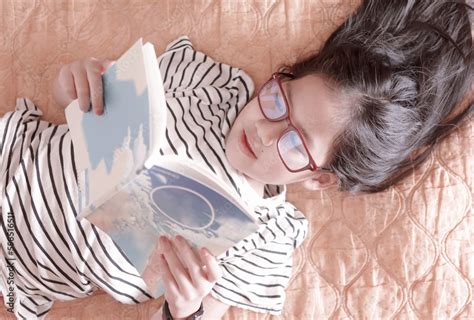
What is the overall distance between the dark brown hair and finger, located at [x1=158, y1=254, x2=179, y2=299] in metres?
0.33

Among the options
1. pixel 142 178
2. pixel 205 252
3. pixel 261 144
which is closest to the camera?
pixel 142 178

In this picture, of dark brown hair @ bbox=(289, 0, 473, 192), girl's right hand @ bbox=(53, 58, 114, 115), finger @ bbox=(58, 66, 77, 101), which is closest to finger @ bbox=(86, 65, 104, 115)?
girl's right hand @ bbox=(53, 58, 114, 115)

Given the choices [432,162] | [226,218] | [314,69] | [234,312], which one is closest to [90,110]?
[226,218]

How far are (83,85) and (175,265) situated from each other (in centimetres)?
32

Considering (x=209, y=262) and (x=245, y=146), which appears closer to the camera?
(x=209, y=262)

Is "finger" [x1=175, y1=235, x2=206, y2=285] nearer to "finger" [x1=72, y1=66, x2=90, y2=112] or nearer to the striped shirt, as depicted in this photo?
the striped shirt

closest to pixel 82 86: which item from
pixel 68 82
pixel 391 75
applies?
pixel 68 82

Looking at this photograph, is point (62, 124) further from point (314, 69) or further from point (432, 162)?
point (432, 162)

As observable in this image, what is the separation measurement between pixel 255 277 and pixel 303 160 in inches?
10.9

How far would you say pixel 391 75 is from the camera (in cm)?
88

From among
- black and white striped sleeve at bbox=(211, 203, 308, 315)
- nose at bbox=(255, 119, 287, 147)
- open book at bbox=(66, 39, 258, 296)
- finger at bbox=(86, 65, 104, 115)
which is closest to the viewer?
open book at bbox=(66, 39, 258, 296)

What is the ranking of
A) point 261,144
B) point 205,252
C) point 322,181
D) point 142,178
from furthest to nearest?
1. point 322,181
2. point 261,144
3. point 205,252
4. point 142,178

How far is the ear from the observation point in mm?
982

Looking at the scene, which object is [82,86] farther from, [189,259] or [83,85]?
[189,259]
